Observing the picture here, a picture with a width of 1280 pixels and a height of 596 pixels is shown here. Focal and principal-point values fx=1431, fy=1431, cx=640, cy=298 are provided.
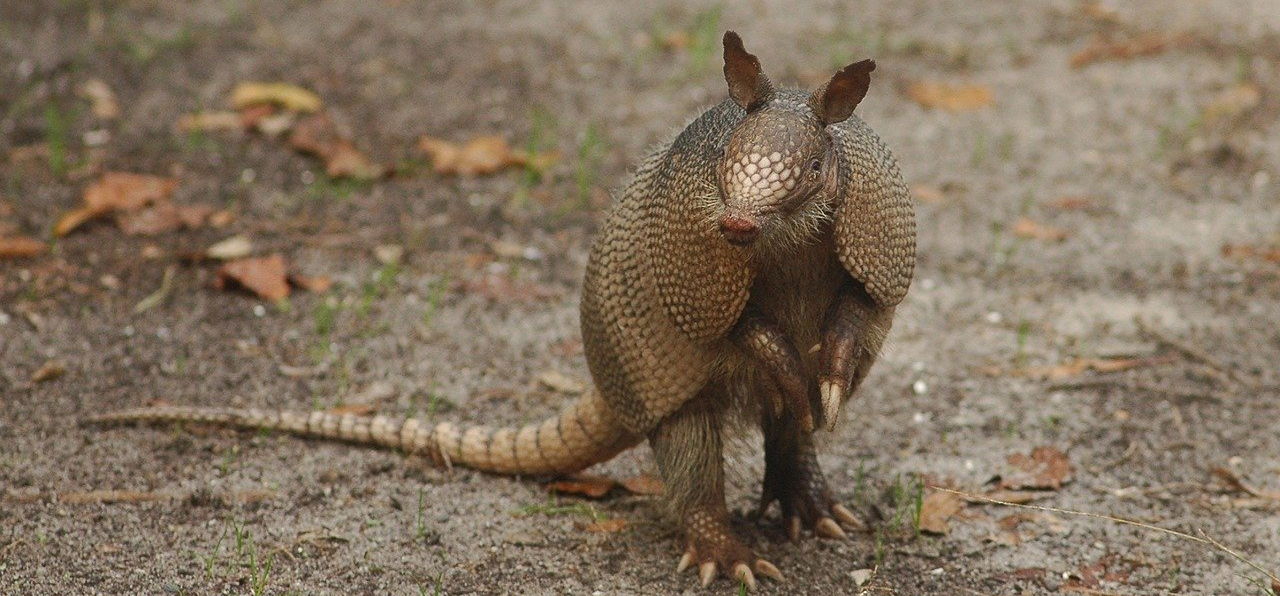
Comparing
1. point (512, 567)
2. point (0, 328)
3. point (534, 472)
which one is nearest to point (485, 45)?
point (0, 328)

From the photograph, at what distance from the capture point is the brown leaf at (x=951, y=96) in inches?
335

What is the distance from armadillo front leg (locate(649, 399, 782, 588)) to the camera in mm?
4367

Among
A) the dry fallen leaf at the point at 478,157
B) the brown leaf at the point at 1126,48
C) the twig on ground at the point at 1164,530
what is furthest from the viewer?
the brown leaf at the point at 1126,48

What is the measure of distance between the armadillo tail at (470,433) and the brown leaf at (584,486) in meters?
0.06

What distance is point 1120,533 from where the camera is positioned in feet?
15.4

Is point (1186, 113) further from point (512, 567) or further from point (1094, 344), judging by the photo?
point (512, 567)

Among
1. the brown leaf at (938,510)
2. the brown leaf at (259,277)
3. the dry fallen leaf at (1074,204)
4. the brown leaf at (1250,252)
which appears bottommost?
the brown leaf at (1250,252)

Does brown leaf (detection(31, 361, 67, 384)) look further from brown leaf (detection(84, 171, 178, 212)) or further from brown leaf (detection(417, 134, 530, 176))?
brown leaf (detection(417, 134, 530, 176))

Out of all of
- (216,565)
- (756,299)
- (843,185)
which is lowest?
(216,565)

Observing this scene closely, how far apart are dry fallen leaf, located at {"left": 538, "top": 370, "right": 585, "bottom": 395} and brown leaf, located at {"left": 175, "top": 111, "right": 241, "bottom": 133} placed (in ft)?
10.0

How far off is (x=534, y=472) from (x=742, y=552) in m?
0.89

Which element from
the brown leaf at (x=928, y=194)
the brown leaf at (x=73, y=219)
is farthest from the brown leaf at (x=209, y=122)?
the brown leaf at (x=928, y=194)

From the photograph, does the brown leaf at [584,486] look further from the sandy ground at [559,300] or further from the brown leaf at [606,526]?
the brown leaf at [606,526]

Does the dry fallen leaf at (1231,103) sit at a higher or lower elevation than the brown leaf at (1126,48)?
lower
